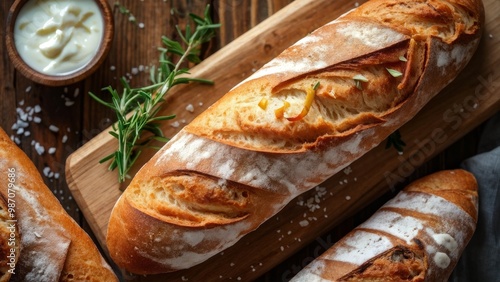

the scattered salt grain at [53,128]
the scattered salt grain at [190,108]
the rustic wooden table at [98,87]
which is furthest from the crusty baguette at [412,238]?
the scattered salt grain at [53,128]

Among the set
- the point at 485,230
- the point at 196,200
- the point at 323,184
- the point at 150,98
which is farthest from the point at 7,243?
the point at 485,230

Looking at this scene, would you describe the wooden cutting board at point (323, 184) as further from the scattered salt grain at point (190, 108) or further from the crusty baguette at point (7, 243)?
the crusty baguette at point (7, 243)

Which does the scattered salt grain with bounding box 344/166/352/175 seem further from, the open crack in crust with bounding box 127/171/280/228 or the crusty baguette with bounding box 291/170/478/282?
the open crack in crust with bounding box 127/171/280/228

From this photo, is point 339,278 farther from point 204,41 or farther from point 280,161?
point 204,41

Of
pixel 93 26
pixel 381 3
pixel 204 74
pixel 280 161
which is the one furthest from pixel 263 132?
pixel 93 26

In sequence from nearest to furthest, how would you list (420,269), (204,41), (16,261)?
(16,261), (420,269), (204,41)

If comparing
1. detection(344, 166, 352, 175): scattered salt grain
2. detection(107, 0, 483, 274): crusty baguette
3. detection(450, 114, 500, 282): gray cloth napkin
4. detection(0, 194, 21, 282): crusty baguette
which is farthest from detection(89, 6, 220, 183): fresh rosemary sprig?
detection(450, 114, 500, 282): gray cloth napkin
